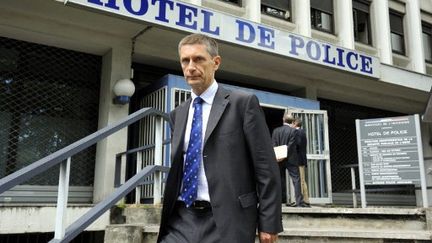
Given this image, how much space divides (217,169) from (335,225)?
11.5 ft

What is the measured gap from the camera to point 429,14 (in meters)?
14.2

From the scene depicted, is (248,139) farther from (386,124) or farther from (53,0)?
(386,124)

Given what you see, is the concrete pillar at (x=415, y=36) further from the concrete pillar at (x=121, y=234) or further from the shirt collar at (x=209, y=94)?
the shirt collar at (x=209, y=94)

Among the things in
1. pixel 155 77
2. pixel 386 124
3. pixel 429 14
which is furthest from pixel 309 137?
pixel 429 14

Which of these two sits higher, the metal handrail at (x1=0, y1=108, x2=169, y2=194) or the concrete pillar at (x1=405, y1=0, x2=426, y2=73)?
the concrete pillar at (x1=405, y1=0, x2=426, y2=73)

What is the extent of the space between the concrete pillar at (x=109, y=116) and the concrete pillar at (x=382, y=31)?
7.07 m

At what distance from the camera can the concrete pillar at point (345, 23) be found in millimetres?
→ 11352

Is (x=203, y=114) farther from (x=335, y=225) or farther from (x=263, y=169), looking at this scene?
(x=335, y=225)

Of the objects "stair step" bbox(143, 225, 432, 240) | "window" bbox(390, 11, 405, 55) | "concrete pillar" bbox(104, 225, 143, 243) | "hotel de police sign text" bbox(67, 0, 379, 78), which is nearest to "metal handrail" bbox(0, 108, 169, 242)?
"concrete pillar" bbox(104, 225, 143, 243)

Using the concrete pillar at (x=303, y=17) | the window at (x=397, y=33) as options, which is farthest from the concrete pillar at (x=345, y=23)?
the window at (x=397, y=33)

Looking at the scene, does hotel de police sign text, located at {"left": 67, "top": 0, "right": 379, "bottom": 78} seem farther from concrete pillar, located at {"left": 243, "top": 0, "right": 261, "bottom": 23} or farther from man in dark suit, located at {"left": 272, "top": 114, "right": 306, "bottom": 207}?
man in dark suit, located at {"left": 272, "top": 114, "right": 306, "bottom": 207}

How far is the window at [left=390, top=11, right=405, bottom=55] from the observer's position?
13328 mm

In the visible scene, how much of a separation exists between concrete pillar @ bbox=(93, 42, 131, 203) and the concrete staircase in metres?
2.48

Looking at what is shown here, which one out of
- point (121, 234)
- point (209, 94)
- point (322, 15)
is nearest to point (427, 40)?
point (322, 15)
